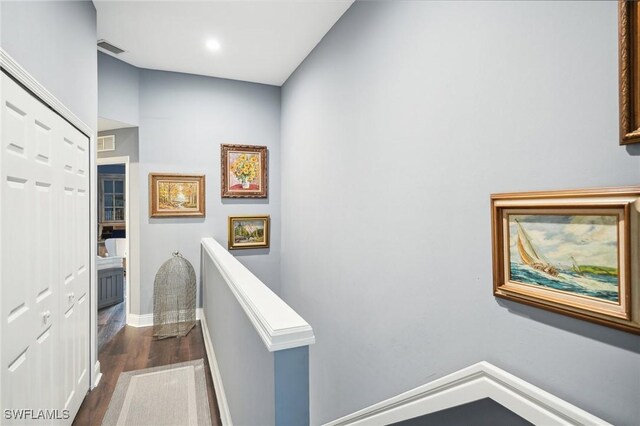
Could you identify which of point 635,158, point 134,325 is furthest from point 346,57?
point 134,325

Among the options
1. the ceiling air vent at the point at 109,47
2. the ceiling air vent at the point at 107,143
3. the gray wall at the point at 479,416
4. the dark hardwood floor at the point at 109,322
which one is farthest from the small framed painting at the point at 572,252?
the ceiling air vent at the point at 107,143

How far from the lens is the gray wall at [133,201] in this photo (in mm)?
3850

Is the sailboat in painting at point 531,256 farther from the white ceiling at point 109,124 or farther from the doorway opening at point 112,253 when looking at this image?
the white ceiling at point 109,124

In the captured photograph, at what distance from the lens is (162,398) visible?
2.42 metres

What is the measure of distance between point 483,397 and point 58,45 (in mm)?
2799

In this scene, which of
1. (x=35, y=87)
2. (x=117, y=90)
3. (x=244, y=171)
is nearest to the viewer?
(x=35, y=87)

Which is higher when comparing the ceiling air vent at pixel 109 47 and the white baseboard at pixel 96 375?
the ceiling air vent at pixel 109 47

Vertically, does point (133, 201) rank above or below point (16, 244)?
above

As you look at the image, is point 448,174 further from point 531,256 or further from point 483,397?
point 483,397

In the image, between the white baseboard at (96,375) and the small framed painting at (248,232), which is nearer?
the white baseboard at (96,375)

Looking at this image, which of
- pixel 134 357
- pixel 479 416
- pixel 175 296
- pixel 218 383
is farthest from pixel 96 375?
pixel 479 416

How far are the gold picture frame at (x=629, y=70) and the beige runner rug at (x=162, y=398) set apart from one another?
2598 millimetres

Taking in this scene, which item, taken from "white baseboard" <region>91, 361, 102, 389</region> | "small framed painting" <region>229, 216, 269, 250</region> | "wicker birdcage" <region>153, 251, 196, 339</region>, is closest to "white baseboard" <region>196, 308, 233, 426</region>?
"wicker birdcage" <region>153, 251, 196, 339</region>

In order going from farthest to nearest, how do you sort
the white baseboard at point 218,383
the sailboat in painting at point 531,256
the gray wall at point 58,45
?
the white baseboard at point 218,383
the gray wall at point 58,45
the sailboat in painting at point 531,256
